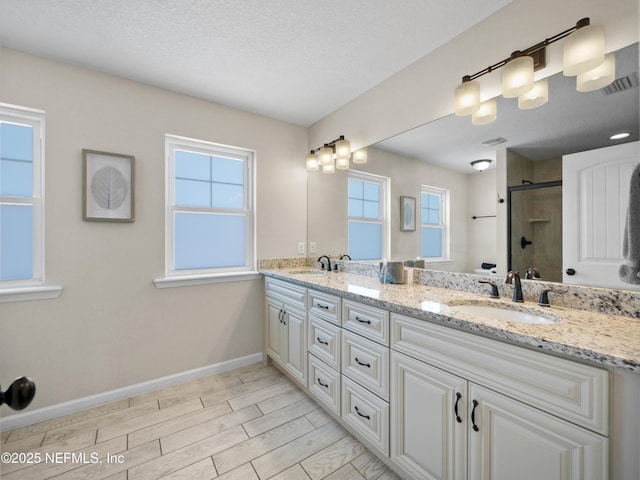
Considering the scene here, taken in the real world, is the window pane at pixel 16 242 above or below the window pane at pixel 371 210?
below

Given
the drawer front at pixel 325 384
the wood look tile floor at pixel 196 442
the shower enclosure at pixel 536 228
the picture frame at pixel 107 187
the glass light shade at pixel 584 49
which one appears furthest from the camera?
the picture frame at pixel 107 187

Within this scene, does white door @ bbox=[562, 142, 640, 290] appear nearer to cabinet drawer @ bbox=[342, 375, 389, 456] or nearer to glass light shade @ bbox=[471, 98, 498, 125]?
glass light shade @ bbox=[471, 98, 498, 125]

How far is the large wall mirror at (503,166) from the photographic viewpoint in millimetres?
1184

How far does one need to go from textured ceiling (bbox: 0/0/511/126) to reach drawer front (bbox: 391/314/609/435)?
166 cm

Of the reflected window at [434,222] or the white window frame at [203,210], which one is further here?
the white window frame at [203,210]

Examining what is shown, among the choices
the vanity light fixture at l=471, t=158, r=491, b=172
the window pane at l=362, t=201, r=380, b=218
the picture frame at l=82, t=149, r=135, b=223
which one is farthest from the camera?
the window pane at l=362, t=201, r=380, b=218

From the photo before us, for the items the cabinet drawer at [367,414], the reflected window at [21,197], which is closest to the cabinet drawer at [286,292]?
the cabinet drawer at [367,414]

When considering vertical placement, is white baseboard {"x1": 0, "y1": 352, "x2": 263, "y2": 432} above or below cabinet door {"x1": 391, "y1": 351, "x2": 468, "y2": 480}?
below

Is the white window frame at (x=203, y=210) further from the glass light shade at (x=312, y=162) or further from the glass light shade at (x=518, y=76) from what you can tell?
the glass light shade at (x=518, y=76)

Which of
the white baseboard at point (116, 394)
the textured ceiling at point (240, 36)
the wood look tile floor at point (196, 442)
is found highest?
the textured ceiling at point (240, 36)

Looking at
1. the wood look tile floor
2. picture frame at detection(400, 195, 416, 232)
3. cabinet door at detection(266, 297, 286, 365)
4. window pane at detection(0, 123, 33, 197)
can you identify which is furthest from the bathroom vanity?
window pane at detection(0, 123, 33, 197)

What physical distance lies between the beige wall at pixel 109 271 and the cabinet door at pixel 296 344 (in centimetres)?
61

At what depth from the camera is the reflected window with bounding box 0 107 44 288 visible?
5.93 ft

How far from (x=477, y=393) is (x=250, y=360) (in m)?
2.14
